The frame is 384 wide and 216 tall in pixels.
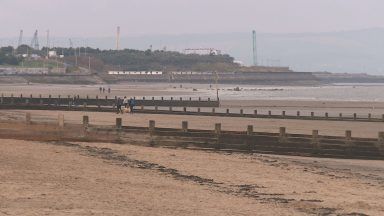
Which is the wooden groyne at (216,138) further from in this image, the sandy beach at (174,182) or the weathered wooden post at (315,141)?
the sandy beach at (174,182)

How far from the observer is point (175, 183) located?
16.4 m

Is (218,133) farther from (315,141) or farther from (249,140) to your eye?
(315,141)

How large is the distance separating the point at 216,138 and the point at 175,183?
28.6ft

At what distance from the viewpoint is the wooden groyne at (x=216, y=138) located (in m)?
23.8

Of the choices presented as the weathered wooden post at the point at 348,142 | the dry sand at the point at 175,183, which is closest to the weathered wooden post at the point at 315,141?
the dry sand at the point at 175,183

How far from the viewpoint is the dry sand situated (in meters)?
13.1

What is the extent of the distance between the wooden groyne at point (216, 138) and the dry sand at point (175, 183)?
835 mm

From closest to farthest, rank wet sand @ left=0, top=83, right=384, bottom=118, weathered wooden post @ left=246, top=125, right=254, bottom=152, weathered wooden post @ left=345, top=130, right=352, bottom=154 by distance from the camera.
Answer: weathered wooden post @ left=345, top=130, right=352, bottom=154 < weathered wooden post @ left=246, top=125, right=254, bottom=152 < wet sand @ left=0, top=83, right=384, bottom=118

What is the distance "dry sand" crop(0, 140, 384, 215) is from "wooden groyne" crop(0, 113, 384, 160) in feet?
2.74

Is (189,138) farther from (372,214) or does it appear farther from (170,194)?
(372,214)

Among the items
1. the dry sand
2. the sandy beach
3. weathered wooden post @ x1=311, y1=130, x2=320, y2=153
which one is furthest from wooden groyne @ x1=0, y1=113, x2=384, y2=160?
the dry sand

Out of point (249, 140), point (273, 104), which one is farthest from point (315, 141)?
point (273, 104)

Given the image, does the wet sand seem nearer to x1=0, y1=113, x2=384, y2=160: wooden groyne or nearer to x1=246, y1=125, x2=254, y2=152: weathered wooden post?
x1=0, y1=113, x2=384, y2=160: wooden groyne

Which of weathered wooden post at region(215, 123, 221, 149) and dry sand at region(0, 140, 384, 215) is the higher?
weathered wooden post at region(215, 123, 221, 149)
